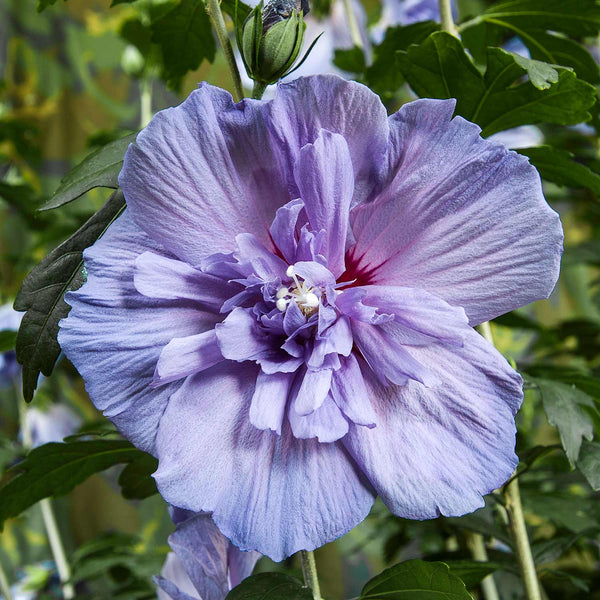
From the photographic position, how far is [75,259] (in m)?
0.39

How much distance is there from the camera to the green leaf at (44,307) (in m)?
0.38

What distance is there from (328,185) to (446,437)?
5.1 inches

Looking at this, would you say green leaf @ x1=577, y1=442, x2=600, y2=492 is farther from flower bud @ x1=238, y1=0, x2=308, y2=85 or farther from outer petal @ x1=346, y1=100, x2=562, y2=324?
flower bud @ x1=238, y1=0, x2=308, y2=85

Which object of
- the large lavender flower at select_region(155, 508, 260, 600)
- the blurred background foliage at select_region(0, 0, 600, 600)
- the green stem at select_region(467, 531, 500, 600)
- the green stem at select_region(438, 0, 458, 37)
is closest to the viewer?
the large lavender flower at select_region(155, 508, 260, 600)

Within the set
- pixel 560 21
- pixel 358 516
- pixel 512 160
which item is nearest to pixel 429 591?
pixel 358 516

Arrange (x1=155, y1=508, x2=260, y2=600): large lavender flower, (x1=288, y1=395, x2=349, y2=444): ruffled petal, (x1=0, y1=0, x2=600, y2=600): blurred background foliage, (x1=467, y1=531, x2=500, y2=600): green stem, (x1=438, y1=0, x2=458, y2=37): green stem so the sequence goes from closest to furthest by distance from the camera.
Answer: (x1=288, y1=395, x2=349, y2=444): ruffled petal
(x1=155, y1=508, x2=260, y2=600): large lavender flower
(x1=438, y1=0, x2=458, y2=37): green stem
(x1=467, y1=531, x2=500, y2=600): green stem
(x1=0, y1=0, x2=600, y2=600): blurred background foliage

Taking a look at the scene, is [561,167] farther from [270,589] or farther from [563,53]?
[270,589]

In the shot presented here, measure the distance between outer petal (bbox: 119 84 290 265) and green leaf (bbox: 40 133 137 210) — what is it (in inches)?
2.5

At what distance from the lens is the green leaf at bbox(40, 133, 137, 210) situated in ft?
1.27

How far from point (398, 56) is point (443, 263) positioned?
18cm

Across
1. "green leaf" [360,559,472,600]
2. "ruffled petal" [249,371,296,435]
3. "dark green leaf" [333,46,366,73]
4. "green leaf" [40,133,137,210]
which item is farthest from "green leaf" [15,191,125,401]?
"dark green leaf" [333,46,366,73]

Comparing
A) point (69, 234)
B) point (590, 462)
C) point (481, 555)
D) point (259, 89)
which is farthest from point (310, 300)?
point (69, 234)

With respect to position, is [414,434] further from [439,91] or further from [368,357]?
[439,91]

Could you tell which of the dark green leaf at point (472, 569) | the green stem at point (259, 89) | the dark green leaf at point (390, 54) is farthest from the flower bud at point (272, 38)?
the dark green leaf at point (472, 569)
